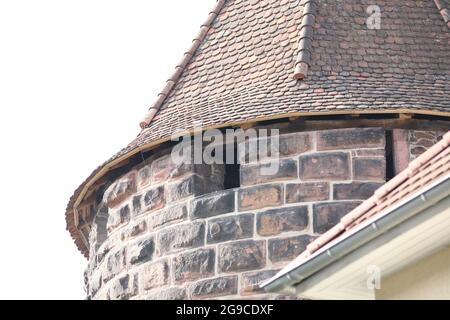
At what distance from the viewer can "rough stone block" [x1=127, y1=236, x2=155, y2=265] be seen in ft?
49.6

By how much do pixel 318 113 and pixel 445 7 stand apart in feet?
6.35

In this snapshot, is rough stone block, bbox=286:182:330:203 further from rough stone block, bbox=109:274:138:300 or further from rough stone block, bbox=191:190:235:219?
rough stone block, bbox=109:274:138:300

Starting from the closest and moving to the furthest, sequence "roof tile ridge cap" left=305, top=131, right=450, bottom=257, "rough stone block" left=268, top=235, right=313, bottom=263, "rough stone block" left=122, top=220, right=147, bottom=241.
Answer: "roof tile ridge cap" left=305, top=131, right=450, bottom=257 → "rough stone block" left=268, top=235, right=313, bottom=263 → "rough stone block" left=122, top=220, right=147, bottom=241

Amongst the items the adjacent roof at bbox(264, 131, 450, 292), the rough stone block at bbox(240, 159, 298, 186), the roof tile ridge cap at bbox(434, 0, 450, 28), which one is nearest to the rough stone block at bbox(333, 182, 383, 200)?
the rough stone block at bbox(240, 159, 298, 186)

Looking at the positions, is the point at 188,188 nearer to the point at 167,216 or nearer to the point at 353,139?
the point at 167,216

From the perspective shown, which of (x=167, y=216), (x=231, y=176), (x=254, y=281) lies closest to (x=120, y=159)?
(x=167, y=216)

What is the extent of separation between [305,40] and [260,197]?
153 cm

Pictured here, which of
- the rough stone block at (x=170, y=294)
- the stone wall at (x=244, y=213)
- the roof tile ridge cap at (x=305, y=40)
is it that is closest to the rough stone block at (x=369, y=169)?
the stone wall at (x=244, y=213)

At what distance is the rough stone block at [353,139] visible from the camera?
48.0 ft

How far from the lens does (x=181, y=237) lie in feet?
48.9
